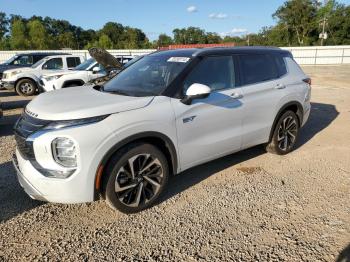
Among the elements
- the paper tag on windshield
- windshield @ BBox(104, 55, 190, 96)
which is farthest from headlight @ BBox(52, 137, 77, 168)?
the paper tag on windshield

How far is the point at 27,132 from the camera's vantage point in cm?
333

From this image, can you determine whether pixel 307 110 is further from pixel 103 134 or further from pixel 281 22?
pixel 281 22

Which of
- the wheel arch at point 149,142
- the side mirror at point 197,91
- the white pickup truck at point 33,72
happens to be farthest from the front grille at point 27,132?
the white pickup truck at point 33,72

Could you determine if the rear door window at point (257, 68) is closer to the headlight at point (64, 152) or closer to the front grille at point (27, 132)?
the headlight at point (64, 152)

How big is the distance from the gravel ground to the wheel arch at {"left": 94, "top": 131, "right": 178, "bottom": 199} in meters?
0.47

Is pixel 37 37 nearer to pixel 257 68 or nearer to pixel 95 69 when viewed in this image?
pixel 95 69

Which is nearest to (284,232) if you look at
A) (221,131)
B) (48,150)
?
(221,131)

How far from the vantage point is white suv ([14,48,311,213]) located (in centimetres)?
321

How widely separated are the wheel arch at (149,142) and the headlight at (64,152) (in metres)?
0.27

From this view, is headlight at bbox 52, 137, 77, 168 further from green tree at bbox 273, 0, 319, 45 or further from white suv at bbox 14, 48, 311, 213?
green tree at bbox 273, 0, 319, 45

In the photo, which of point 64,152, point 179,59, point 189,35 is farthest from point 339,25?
point 64,152

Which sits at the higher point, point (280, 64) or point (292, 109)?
point (280, 64)

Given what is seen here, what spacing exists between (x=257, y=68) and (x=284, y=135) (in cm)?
129

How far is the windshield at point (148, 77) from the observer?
399 cm
